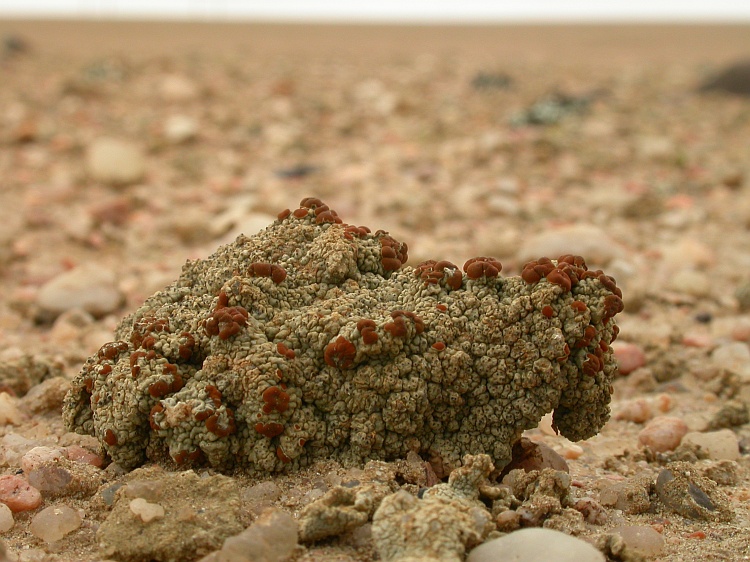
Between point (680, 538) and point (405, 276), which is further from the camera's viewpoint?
point (405, 276)

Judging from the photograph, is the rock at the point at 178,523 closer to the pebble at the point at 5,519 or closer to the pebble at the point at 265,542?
the pebble at the point at 265,542

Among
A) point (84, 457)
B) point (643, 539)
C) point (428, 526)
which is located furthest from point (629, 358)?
point (84, 457)

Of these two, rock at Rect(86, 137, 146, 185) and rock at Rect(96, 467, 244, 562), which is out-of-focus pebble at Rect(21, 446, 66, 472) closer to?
rock at Rect(96, 467, 244, 562)

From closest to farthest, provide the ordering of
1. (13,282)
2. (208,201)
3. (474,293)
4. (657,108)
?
(474,293), (13,282), (208,201), (657,108)

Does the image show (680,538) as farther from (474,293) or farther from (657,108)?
(657,108)

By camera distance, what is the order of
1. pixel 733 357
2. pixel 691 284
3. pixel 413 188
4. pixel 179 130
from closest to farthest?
pixel 733 357 < pixel 691 284 < pixel 413 188 < pixel 179 130

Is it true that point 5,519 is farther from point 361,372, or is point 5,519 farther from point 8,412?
point 361,372

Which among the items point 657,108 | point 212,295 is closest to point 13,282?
point 212,295
